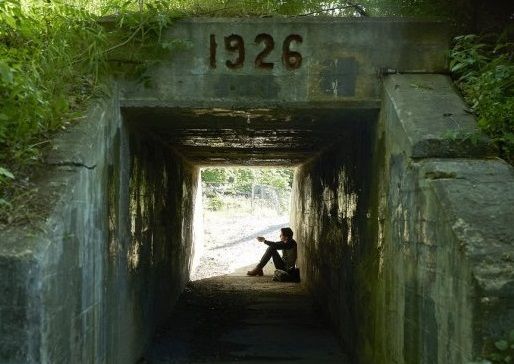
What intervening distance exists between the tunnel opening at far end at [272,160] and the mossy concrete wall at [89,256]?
0.07 metres

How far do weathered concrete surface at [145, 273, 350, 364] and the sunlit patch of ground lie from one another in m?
2.79

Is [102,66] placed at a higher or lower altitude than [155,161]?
higher

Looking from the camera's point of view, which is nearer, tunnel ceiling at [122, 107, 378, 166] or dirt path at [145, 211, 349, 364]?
tunnel ceiling at [122, 107, 378, 166]

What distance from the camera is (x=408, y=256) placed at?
4035mm

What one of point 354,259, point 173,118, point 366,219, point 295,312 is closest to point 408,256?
point 366,219

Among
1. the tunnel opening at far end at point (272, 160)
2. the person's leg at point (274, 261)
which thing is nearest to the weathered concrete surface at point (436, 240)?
the tunnel opening at far end at point (272, 160)

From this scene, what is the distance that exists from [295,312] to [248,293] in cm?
161

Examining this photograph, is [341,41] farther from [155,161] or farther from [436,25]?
[155,161]

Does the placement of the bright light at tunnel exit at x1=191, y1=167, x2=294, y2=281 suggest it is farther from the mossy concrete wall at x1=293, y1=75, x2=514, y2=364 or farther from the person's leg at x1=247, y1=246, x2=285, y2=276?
the mossy concrete wall at x1=293, y1=75, x2=514, y2=364

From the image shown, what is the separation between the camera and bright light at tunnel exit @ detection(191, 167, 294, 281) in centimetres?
1530

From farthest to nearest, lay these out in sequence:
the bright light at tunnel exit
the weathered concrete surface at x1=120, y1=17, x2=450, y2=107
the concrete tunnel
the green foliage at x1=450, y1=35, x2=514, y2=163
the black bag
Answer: the bright light at tunnel exit, the black bag, the weathered concrete surface at x1=120, y1=17, x2=450, y2=107, the green foliage at x1=450, y1=35, x2=514, y2=163, the concrete tunnel

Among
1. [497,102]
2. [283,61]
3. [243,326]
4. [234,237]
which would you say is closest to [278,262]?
[243,326]

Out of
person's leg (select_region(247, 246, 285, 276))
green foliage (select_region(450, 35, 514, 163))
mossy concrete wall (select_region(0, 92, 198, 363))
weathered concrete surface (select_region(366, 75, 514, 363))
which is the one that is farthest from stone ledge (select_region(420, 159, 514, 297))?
person's leg (select_region(247, 246, 285, 276))

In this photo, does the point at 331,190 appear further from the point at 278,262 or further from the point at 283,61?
the point at 278,262
